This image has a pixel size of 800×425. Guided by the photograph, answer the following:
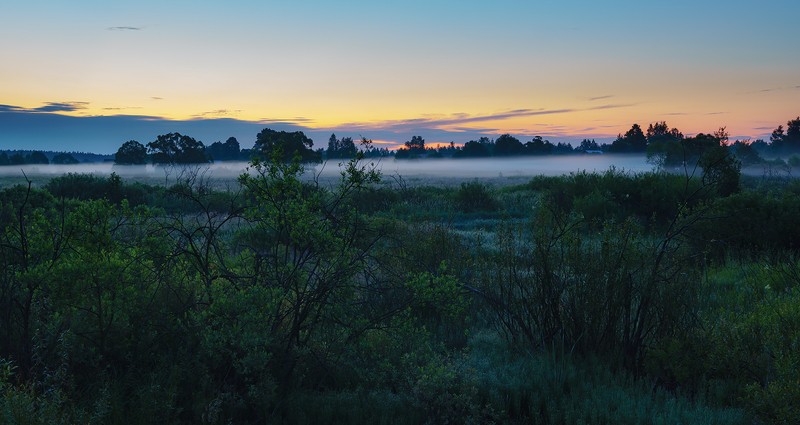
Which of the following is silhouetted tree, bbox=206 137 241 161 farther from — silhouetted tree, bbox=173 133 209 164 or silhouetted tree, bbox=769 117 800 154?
silhouetted tree, bbox=769 117 800 154

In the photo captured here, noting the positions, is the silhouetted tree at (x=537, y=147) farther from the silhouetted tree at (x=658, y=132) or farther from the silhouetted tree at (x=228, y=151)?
the silhouetted tree at (x=228, y=151)

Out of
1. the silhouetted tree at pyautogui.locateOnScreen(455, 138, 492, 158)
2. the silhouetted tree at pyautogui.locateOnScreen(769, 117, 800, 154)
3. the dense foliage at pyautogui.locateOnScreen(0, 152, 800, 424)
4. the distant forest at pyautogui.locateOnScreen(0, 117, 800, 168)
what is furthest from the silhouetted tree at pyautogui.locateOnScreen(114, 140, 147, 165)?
the silhouetted tree at pyautogui.locateOnScreen(769, 117, 800, 154)

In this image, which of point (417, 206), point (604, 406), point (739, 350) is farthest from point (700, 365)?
point (417, 206)

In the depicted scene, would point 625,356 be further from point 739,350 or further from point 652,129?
point 652,129

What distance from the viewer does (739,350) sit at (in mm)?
6098

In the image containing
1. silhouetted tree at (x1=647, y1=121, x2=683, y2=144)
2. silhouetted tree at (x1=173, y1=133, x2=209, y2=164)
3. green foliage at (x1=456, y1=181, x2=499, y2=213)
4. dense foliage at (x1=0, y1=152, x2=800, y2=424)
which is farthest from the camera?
silhouetted tree at (x1=647, y1=121, x2=683, y2=144)

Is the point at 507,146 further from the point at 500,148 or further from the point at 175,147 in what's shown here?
the point at 175,147

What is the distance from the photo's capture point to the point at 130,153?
8525 cm

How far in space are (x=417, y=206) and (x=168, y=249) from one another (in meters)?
21.5

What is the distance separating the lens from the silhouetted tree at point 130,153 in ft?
280

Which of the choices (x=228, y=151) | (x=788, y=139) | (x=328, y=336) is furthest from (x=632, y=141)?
(x=328, y=336)

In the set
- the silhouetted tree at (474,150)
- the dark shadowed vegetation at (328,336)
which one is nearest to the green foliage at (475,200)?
the dark shadowed vegetation at (328,336)

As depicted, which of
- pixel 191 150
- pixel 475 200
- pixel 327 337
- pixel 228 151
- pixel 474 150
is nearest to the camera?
pixel 327 337

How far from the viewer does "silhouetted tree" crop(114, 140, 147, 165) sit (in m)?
85.3
